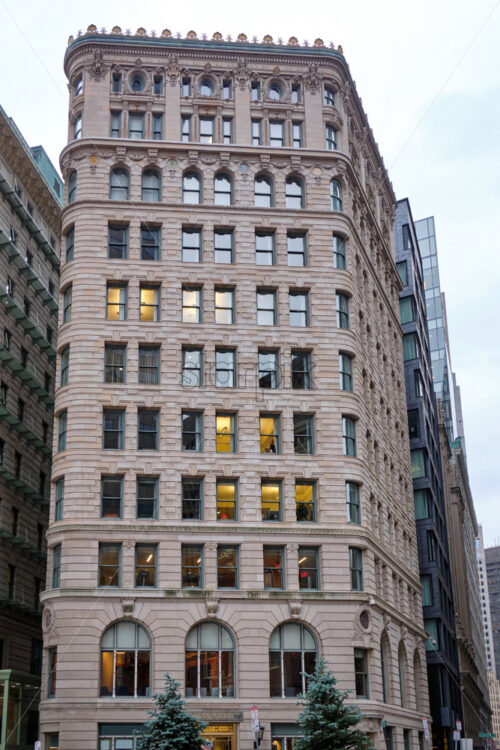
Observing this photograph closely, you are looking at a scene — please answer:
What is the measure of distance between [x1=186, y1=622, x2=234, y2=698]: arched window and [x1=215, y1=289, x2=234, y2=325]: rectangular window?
666 inches

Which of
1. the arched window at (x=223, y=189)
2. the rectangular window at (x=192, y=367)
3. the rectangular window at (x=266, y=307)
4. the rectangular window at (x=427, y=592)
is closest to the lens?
the rectangular window at (x=192, y=367)

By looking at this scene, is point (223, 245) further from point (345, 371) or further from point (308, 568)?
point (308, 568)

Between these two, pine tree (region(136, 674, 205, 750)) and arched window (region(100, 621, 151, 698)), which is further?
arched window (region(100, 621, 151, 698))

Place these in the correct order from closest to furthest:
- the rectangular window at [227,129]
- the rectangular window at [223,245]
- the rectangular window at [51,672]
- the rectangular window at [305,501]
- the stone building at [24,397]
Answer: the rectangular window at [51,672], the rectangular window at [305,501], the rectangular window at [223,245], the rectangular window at [227,129], the stone building at [24,397]

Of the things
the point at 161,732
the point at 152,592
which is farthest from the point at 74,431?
the point at 161,732

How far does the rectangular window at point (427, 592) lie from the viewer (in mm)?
87000

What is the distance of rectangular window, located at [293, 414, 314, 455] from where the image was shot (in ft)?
179

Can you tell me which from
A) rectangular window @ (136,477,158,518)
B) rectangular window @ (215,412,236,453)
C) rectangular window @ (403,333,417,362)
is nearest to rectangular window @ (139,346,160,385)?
rectangular window @ (215,412,236,453)

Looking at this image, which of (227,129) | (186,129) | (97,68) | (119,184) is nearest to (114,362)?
(119,184)

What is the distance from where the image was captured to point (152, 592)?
49.7m

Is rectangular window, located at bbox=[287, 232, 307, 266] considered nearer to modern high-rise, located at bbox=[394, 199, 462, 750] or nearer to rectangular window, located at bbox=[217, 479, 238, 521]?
rectangular window, located at bbox=[217, 479, 238, 521]

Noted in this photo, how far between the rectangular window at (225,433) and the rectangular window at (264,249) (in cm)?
973

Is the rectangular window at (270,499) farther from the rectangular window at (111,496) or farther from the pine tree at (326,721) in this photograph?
the pine tree at (326,721)

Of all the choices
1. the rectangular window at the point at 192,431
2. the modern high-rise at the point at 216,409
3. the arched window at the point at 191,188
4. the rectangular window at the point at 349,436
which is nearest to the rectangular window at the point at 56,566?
the modern high-rise at the point at 216,409
